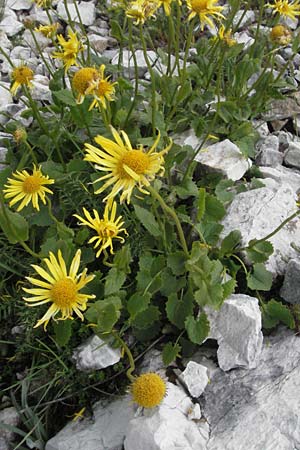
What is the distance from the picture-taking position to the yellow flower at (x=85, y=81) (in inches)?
74.2

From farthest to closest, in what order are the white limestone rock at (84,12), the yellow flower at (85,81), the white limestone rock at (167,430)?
the white limestone rock at (84,12)
the yellow flower at (85,81)
the white limestone rock at (167,430)

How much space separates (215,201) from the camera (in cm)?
238

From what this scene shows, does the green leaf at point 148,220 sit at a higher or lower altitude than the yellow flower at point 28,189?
lower

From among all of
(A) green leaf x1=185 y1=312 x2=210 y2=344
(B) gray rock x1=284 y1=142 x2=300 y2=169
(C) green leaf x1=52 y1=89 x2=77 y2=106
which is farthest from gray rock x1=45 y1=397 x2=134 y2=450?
(B) gray rock x1=284 y1=142 x2=300 y2=169

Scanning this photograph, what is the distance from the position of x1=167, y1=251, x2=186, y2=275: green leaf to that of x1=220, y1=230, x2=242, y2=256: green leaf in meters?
0.19

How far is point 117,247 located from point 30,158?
677 millimetres

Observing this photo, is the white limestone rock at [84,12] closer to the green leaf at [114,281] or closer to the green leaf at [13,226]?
the green leaf at [13,226]

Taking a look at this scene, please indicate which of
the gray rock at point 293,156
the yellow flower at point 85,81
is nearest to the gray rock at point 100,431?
the yellow flower at point 85,81

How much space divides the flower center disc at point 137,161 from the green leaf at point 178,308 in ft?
2.09

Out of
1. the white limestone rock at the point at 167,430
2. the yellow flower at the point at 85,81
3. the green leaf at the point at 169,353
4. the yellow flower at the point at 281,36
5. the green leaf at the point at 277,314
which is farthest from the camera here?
the yellow flower at the point at 281,36

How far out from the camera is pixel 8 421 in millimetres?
2055

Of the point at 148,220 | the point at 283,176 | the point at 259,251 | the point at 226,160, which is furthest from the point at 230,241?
the point at 283,176

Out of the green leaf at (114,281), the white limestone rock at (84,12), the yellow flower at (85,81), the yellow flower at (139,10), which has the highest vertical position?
the yellow flower at (139,10)

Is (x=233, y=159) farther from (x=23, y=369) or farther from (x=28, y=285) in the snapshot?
(x=23, y=369)
